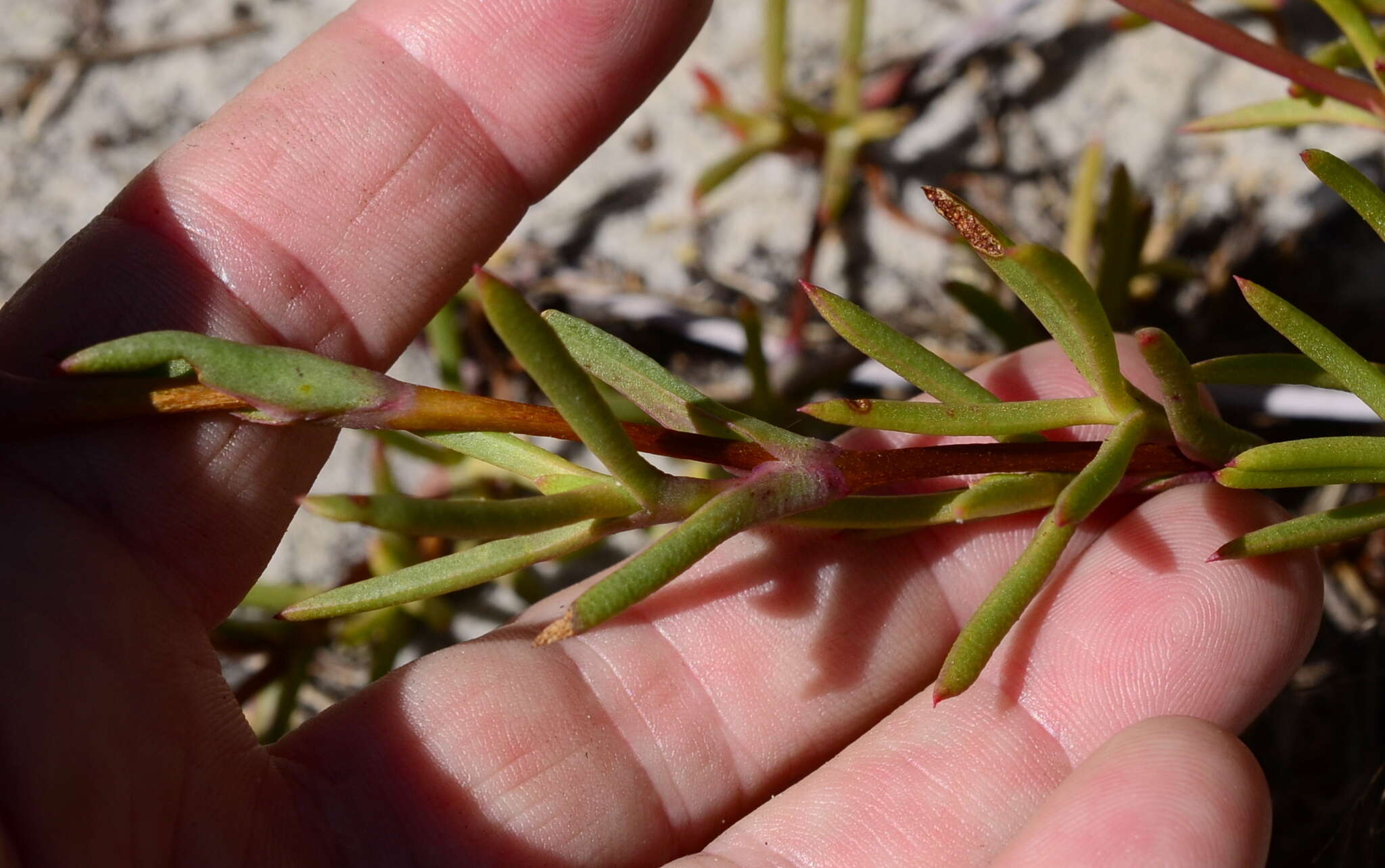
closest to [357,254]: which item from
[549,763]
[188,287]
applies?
[188,287]

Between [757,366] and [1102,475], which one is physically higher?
[1102,475]

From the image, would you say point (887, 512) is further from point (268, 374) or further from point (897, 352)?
point (268, 374)

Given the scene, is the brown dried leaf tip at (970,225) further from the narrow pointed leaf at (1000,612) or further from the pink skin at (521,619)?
the pink skin at (521,619)

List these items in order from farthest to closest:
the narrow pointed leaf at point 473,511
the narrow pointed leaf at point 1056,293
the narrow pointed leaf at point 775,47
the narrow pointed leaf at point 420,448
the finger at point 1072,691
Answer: the narrow pointed leaf at point 775,47, the narrow pointed leaf at point 420,448, the finger at point 1072,691, the narrow pointed leaf at point 1056,293, the narrow pointed leaf at point 473,511

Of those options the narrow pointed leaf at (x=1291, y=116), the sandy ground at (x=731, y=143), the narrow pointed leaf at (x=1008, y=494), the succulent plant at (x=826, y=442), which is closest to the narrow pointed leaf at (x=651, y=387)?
the succulent plant at (x=826, y=442)

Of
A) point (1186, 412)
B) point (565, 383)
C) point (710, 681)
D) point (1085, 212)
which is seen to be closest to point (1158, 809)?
point (1186, 412)
